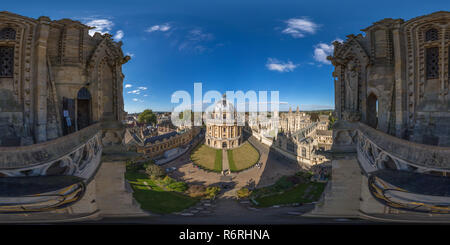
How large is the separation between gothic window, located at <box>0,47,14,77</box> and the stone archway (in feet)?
37.3

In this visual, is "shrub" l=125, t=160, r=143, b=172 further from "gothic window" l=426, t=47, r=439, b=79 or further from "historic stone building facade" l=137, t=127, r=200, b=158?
"gothic window" l=426, t=47, r=439, b=79

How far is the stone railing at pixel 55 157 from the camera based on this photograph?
288 cm

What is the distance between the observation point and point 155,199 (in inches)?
279

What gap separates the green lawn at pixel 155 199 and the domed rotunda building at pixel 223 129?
10316mm

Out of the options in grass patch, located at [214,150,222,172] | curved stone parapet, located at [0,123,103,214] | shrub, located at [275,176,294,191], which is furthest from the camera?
grass patch, located at [214,150,222,172]

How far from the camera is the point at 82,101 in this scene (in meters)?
6.06

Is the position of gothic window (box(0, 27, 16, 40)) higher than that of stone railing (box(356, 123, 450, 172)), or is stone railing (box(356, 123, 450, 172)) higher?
gothic window (box(0, 27, 16, 40))

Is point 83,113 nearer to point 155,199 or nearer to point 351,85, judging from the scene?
point 155,199

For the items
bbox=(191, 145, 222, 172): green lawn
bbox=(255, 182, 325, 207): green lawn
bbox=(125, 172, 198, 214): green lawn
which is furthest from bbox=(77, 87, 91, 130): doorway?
bbox=(191, 145, 222, 172): green lawn

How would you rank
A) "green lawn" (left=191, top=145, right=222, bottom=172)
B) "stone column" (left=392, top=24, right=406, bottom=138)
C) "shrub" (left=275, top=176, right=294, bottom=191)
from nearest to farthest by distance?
1. "stone column" (left=392, top=24, right=406, bottom=138)
2. "shrub" (left=275, top=176, right=294, bottom=191)
3. "green lawn" (left=191, top=145, right=222, bottom=172)

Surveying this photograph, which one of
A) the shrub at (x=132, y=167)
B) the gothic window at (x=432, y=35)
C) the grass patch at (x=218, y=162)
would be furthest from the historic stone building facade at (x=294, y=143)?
the shrub at (x=132, y=167)

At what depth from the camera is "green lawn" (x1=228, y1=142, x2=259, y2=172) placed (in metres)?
16.3

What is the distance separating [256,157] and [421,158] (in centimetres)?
1567

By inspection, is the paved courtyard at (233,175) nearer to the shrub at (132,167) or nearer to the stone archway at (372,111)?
the shrub at (132,167)
